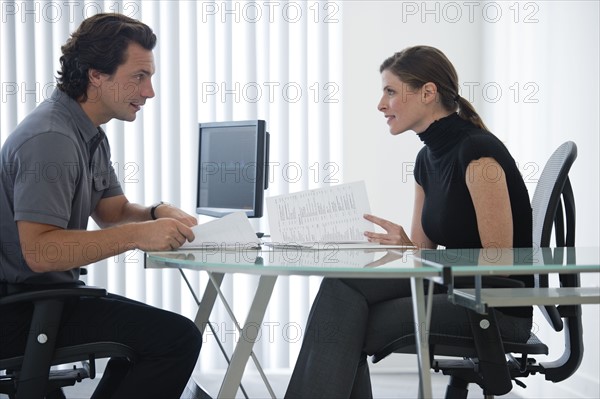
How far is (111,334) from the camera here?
1.95 metres

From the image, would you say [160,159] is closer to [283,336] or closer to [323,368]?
[283,336]

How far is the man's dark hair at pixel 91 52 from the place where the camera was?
2.25 metres

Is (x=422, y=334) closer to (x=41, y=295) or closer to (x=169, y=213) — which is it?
(x=41, y=295)

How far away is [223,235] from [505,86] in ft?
7.53

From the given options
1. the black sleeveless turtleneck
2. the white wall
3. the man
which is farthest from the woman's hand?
the white wall

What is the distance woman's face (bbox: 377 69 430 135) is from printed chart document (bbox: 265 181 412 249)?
39 cm

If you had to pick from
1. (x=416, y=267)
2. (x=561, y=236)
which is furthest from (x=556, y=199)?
(x=416, y=267)

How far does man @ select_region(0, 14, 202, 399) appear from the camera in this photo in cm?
189

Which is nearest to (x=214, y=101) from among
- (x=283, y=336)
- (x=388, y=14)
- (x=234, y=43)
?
(x=234, y=43)

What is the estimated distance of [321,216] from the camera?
7.17ft

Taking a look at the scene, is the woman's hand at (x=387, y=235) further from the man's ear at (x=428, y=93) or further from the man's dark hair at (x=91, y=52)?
the man's dark hair at (x=91, y=52)

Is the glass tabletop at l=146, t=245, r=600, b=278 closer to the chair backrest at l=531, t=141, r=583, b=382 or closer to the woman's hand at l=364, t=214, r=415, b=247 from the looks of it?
the woman's hand at l=364, t=214, r=415, b=247

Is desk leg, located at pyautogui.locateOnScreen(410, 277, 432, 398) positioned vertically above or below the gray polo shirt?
below

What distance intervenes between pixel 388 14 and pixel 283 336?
→ 181 centimetres
